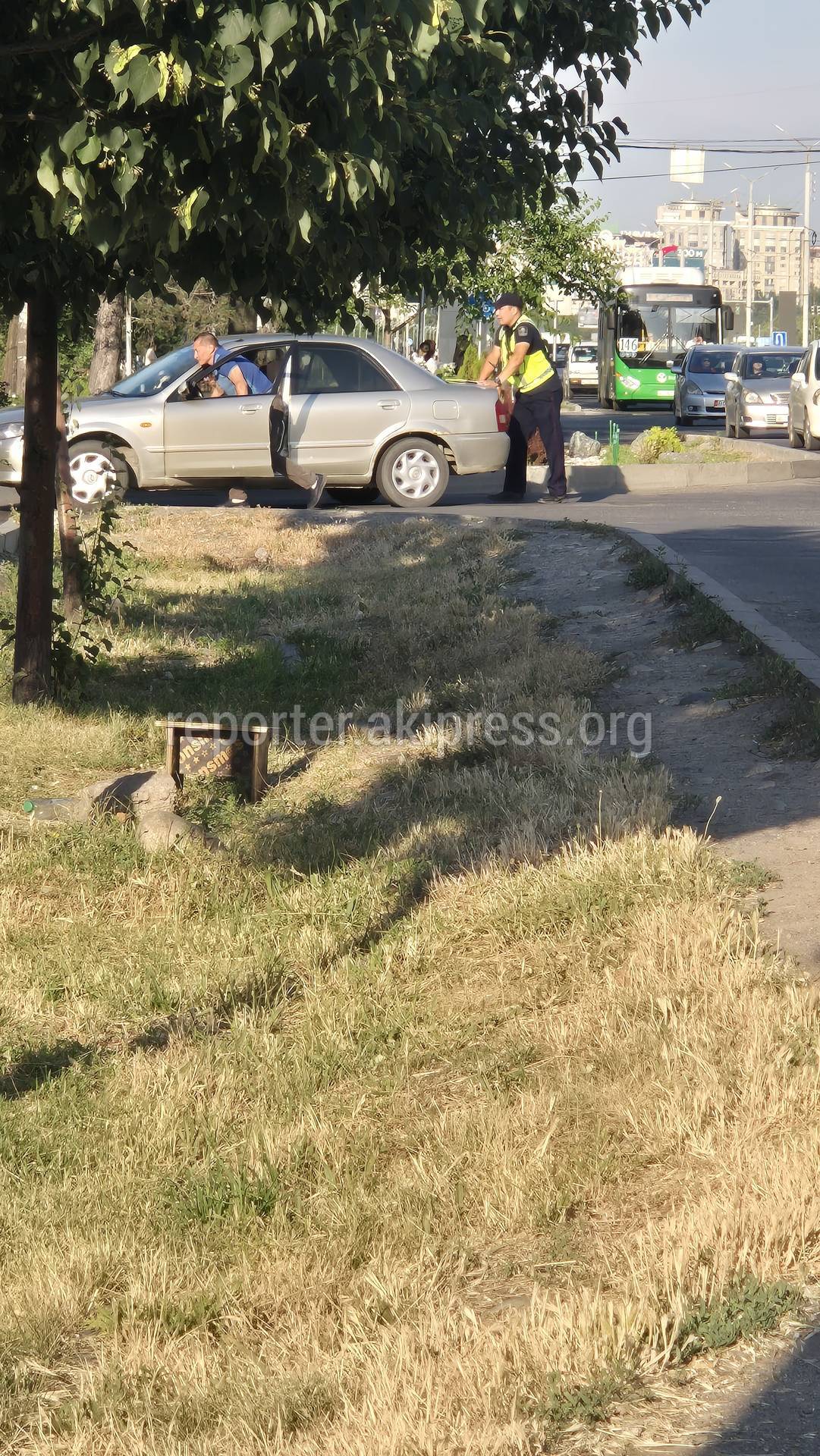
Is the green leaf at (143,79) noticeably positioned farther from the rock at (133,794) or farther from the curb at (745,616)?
the curb at (745,616)

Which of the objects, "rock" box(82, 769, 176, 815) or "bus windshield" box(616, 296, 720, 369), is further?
"bus windshield" box(616, 296, 720, 369)

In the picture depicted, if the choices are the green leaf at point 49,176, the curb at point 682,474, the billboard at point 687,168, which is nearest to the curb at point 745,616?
the green leaf at point 49,176

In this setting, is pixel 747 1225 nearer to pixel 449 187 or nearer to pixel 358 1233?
pixel 358 1233

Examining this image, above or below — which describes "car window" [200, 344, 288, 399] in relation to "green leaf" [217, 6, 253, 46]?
Result: above

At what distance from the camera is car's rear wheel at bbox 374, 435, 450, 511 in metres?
16.4

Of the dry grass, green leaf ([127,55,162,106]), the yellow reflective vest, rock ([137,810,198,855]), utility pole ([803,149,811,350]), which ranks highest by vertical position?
utility pole ([803,149,811,350])

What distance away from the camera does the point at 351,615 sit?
10781 millimetres

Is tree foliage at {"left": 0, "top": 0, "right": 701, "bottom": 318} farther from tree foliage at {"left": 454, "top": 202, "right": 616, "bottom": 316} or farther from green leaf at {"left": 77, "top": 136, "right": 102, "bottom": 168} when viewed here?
tree foliage at {"left": 454, "top": 202, "right": 616, "bottom": 316}

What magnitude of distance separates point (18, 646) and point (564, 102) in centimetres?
346

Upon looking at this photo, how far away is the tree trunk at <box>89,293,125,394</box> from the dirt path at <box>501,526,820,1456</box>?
1417 centimetres

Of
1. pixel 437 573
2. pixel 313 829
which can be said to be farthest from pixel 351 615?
pixel 313 829

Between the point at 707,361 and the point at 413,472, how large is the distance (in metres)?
24.8

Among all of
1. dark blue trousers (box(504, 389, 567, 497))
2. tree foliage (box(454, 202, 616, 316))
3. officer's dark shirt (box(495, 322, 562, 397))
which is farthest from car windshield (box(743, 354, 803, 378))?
officer's dark shirt (box(495, 322, 562, 397))

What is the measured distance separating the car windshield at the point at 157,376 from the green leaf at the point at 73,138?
11.9m
